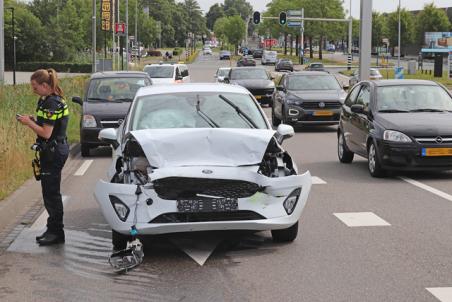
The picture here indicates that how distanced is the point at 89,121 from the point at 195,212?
31.7ft

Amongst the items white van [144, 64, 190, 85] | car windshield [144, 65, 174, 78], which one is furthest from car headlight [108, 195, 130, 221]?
car windshield [144, 65, 174, 78]

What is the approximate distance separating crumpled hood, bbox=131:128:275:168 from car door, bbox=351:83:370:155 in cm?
576

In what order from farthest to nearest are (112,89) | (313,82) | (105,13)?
(105,13) → (313,82) → (112,89)

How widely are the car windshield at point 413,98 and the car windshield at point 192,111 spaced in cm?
497

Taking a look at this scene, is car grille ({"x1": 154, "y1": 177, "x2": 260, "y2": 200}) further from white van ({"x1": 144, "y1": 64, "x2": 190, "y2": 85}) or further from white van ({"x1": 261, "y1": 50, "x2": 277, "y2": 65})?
white van ({"x1": 261, "y1": 50, "x2": 277, "y2": 65})

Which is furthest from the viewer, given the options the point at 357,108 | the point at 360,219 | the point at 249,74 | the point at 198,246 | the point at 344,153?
the point at 249,74

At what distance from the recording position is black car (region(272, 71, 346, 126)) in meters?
21.5

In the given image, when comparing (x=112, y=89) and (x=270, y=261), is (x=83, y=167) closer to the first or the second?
(x=112, y=89)

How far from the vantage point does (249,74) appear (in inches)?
1315

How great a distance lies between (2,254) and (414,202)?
5.13m

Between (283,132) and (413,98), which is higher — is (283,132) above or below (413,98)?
below

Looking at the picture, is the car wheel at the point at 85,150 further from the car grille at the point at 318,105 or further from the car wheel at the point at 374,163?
the car grille at the point at 318,105

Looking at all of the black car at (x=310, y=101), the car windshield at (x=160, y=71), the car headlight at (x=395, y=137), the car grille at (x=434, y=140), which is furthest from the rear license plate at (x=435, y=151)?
the car windshield at (x=160, y=71)

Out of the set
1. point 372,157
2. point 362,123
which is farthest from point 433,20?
point 372,157
